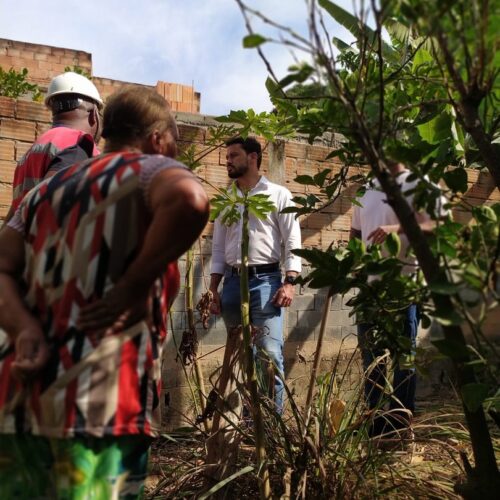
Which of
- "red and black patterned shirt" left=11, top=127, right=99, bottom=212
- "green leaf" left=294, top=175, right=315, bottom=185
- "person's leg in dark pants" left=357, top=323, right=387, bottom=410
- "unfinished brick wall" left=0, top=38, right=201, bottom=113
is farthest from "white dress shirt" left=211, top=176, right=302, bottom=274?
"unfinished brick wall" left=0, top=38, right=201, bottom=113

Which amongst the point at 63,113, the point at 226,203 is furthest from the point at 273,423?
the point at 63,113

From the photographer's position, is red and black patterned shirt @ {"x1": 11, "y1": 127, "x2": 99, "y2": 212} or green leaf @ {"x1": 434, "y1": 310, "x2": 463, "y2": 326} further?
red and black patterned shirt @ {"x1": 11, "y1": 127, "x2": 99, "y2": 212}

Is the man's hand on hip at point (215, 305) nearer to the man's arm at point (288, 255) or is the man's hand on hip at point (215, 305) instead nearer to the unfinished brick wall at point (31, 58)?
the man's arm at point (288, 255)

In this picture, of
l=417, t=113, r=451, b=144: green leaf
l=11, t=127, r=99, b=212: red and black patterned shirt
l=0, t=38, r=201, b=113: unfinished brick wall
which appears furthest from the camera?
l=0, t=38, r=201, b=113: unfinished brick wall

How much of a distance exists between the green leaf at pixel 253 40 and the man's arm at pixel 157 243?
349mm

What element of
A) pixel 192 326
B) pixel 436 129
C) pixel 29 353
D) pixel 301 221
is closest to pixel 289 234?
pixel 192 326

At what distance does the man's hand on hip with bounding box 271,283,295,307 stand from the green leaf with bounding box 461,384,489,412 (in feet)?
7.25

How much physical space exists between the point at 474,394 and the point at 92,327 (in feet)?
3.18

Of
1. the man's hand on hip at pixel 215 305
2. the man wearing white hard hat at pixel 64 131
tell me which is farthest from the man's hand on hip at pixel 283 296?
the man wearing white hard hat at pixel 64 131

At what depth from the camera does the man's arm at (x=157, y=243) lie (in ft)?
4.80

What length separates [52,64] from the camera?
33.0 ft

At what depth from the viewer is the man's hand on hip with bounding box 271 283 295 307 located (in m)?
3.88

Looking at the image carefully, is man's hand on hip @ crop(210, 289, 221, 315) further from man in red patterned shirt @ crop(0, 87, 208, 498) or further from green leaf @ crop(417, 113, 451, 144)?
man in red patterned shirt @ crop(0, 87, 208, 498)

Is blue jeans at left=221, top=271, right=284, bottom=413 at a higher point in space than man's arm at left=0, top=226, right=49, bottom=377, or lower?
higher
